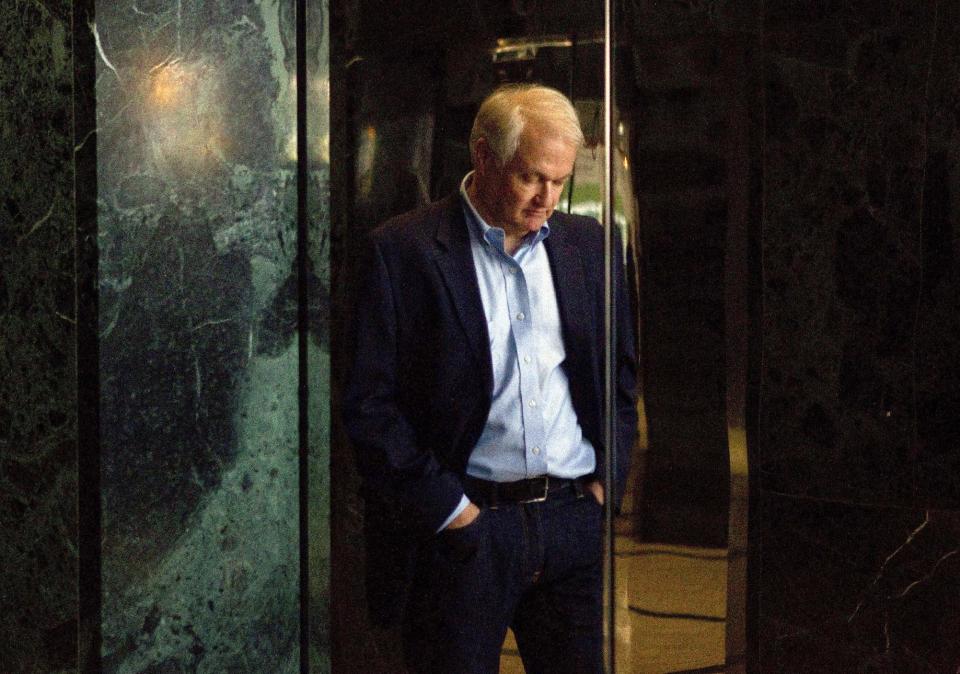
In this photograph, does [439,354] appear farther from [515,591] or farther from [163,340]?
[163,340]

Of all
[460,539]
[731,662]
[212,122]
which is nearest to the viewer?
[460,539]

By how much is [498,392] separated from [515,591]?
402mm

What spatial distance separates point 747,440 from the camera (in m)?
2.70

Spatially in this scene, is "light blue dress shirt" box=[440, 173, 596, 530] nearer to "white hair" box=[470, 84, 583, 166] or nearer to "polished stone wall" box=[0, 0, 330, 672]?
"white hair" box=[470, 84, 583, 166]

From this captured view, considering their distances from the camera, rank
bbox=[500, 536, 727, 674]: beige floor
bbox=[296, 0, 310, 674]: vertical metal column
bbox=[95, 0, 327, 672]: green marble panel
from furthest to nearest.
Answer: bbox=[296, 0, 310, 674]: vertical metal column, bbox=[95, 0, 327, 672]: green marble panel, bbox=[500, 536, 727, 674]: beige floor

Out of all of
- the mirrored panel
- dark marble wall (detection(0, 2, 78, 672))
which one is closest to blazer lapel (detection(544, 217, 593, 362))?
the mirrored panel

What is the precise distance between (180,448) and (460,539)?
765 mm

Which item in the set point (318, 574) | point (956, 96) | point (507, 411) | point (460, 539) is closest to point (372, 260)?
point (507, 411)

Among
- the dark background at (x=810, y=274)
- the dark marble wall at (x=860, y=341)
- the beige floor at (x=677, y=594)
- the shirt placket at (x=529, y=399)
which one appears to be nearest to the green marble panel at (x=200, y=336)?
the dark background at (x=810, y=274)

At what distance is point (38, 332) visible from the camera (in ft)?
9.44

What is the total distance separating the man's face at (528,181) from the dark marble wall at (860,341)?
443 millimetres

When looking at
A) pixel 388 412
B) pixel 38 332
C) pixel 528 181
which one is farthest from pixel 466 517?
pixel 38 332

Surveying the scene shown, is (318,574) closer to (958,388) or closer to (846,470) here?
(846,470)

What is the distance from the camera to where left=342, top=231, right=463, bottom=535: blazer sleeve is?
8.39 ft
